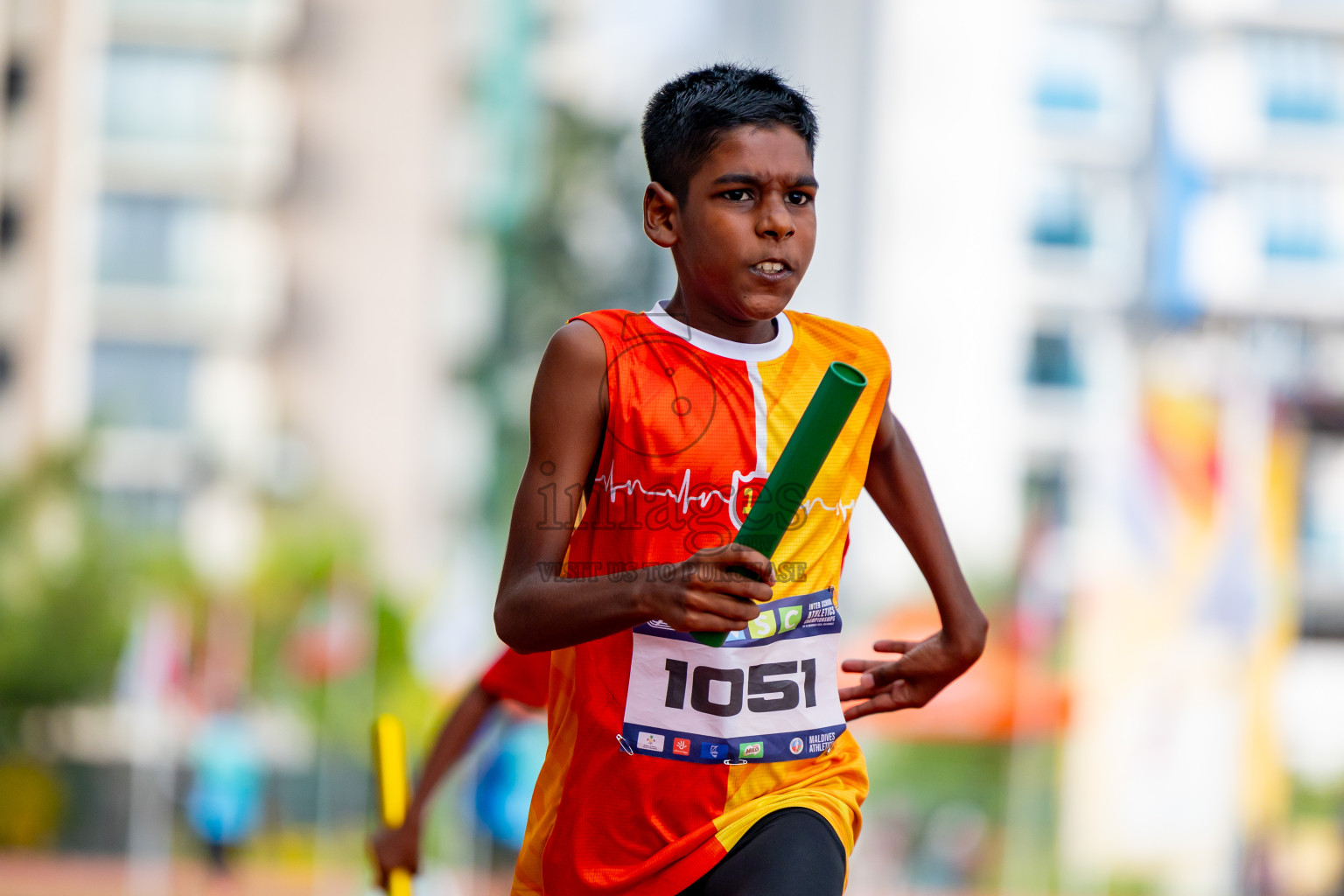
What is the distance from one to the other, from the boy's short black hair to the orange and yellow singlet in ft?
0.74

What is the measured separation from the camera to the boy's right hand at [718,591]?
1.85 metres

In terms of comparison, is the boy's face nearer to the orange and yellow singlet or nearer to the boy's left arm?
the orange and yellow singlet

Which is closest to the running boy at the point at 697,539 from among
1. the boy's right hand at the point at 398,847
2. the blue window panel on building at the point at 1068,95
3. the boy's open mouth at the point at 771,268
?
the boy's open mouth at the point at 771,268

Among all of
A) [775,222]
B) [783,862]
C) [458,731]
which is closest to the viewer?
[783,862]

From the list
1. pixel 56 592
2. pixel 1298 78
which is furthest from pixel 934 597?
pixel 1298 78

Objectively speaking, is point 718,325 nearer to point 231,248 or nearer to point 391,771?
point 391,771

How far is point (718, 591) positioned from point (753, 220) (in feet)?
2.11

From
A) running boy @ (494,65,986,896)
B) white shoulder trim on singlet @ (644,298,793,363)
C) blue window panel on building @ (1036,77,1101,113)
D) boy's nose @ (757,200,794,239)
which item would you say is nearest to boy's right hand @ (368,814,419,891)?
running boy @ (494,65,986,896)

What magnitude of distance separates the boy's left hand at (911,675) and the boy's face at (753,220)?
64cm

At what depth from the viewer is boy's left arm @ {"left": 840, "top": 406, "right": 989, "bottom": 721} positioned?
8.57ft

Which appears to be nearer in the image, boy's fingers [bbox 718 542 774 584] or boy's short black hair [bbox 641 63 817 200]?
boy's fingers [bbox 718 542 774 584]

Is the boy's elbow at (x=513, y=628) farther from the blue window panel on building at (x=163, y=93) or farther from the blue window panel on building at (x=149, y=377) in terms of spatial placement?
the blue window panel on building at (x=163, y=93)

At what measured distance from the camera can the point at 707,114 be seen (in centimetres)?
234

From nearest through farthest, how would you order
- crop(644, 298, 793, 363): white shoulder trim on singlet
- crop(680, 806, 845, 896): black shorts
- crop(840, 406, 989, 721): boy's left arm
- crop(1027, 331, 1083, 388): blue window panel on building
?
crop(680, 806, 845, 896): black shorts, crop(644, 298, 793, 363): white shoulder trim on singlet, crop(840, 406, 989, 721): boy's left arm, crop(1027, 331, 1083, 388): blue window panel on building
